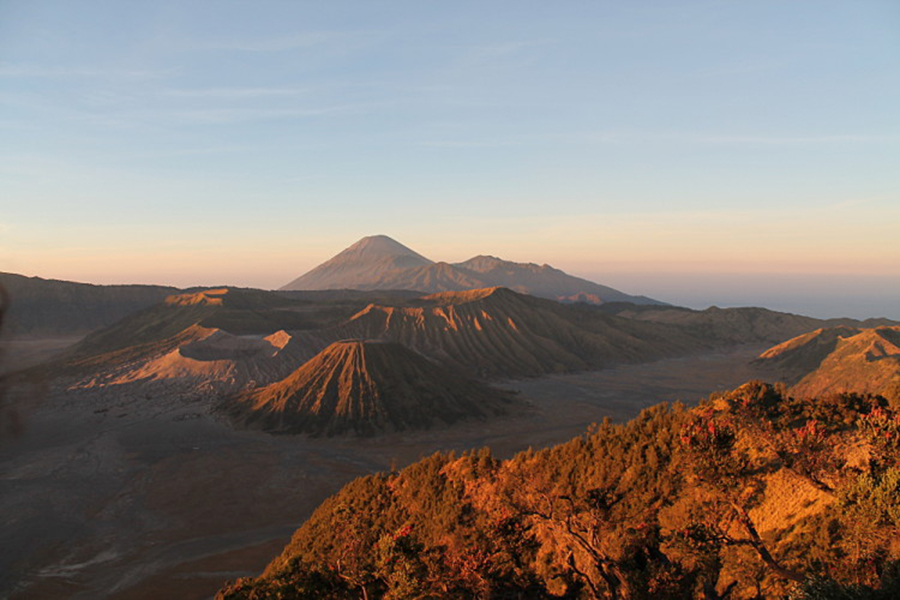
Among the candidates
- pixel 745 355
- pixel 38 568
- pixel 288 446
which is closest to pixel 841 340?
pixel 745 355

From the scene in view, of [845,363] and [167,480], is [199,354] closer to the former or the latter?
[167,480]

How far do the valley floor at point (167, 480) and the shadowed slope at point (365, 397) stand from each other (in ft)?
7.84

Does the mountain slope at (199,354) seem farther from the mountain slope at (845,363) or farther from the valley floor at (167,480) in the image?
the mountain slope at (845,363)

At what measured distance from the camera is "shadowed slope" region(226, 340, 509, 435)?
46.8 meters

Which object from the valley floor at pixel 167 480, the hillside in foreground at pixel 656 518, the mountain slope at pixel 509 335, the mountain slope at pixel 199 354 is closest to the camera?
the hillside in foreground at pixel 656 518

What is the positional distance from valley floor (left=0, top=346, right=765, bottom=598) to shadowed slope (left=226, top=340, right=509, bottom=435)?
2.39m

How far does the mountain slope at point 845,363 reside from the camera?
48625 mm

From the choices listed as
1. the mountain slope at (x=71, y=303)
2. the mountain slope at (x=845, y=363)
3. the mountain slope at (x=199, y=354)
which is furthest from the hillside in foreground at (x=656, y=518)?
the mountain slope at (x=71, y=303)

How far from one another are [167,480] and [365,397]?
19.2m

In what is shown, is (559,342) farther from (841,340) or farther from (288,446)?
(288,446)

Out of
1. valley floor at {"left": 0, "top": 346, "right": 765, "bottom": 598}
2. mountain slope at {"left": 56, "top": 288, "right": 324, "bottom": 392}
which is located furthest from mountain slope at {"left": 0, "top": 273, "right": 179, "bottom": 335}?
valley floor at {"left": 0, "top": 346, "right": 765, "bottom": 598}

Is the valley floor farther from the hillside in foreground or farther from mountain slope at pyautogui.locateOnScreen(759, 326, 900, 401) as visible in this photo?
mountain slope at pyautogui.locateOnScreen(759, 326, 900, 401)

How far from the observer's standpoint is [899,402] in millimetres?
14586

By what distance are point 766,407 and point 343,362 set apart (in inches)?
1720
